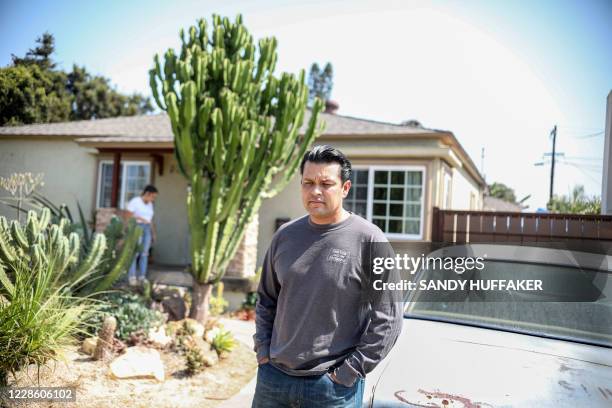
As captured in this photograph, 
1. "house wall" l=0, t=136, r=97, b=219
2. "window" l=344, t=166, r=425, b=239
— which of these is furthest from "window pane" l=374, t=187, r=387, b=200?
"house wall" l=0, t=136, r=97, b=219

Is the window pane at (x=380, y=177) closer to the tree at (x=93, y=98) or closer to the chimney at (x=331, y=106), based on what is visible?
the chimney at (x=331, y=106)

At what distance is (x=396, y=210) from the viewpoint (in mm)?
10453

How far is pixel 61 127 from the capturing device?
35.7 feet

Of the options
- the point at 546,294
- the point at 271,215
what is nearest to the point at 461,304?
the point at 546,294

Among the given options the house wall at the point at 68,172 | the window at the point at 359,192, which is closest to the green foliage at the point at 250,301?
the window at the point at 359,192

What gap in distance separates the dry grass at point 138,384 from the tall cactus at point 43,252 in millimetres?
959

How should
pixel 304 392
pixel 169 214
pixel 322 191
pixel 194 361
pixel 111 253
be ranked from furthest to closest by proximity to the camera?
pixel 169 214 < pixel 111 253 < pixel 194 361 < pixel 322 191 < pixel 304 392

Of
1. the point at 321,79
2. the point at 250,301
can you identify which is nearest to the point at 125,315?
the point at 250,301

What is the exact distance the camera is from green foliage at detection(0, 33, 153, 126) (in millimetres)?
6891

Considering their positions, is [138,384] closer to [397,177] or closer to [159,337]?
[159,337]

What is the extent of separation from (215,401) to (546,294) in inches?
133

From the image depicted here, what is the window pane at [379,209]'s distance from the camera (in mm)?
10555

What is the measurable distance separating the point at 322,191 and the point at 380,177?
27.4ft

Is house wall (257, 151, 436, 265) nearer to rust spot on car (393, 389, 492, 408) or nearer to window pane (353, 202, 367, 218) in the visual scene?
window pane (353, 202, 367, 218)
